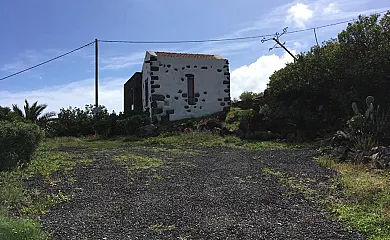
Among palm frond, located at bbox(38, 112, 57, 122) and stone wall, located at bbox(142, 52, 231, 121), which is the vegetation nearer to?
stone wall, located at bbox(142, 52, 231, 121)

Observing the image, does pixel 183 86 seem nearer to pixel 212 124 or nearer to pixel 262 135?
pixel 212 124

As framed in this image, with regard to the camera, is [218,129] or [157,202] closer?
[157,202]

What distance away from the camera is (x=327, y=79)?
44.1 ft

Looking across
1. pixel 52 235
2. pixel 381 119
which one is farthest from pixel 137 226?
pixel 381 119

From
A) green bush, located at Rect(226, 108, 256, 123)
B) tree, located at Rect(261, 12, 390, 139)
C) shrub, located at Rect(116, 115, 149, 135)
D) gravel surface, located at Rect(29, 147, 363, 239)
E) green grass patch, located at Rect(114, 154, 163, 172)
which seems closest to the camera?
→ gravel surface, located at Rect(29, 147, 363, 239)

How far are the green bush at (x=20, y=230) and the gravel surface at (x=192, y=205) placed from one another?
19 centimetres

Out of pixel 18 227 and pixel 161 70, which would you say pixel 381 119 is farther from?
pixel 161 70

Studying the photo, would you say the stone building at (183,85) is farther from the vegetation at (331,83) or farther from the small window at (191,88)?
the vegetation at (331,83)

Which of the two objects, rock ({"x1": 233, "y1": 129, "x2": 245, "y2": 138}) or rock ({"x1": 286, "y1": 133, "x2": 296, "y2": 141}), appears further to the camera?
rock ({"x1": 233, "y1": 129, "x2": 245, "y2": 138})

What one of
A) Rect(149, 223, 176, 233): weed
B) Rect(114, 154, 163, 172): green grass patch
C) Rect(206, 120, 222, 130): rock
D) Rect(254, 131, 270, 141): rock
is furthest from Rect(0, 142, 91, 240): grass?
Rect(206, 120, 222, 130): rock

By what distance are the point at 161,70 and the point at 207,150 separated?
8.54 meters

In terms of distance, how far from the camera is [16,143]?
7.76 m

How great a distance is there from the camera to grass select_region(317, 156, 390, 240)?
4.13m

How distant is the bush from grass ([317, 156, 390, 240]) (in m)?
5.79
